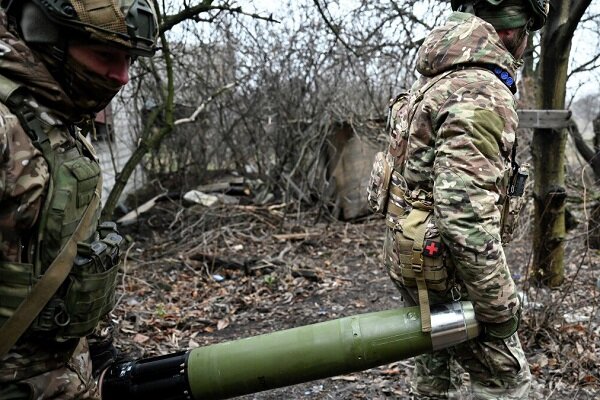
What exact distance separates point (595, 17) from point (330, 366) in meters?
8.69

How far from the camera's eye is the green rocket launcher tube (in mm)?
2041

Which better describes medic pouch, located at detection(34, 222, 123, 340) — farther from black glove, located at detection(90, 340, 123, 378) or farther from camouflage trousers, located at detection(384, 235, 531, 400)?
camouflage trousers, located at detection(384, 235, 531, 400)

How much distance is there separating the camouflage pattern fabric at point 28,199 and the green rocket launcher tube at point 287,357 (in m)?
0.24

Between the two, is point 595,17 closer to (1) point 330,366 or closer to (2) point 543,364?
(2) point 543,364

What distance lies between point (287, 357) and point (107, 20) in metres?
1.35

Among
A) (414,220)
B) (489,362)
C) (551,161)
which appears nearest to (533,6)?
(414,220)

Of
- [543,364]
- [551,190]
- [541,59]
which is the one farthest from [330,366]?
[541,59]

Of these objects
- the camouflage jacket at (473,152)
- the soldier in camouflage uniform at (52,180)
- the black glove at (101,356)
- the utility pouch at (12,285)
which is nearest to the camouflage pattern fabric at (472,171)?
the camouflage jacket at (473,152)

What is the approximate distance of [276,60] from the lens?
8.53 meters

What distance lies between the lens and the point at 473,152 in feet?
6.85

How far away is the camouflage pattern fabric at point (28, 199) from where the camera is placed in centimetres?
152

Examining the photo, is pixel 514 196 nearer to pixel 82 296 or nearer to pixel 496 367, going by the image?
pixel 496 367

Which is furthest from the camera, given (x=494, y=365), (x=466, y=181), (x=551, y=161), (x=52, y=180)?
(x=551, y=161)

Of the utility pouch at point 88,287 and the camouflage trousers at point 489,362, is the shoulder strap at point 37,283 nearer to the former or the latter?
the utility pouch at point 88,287
